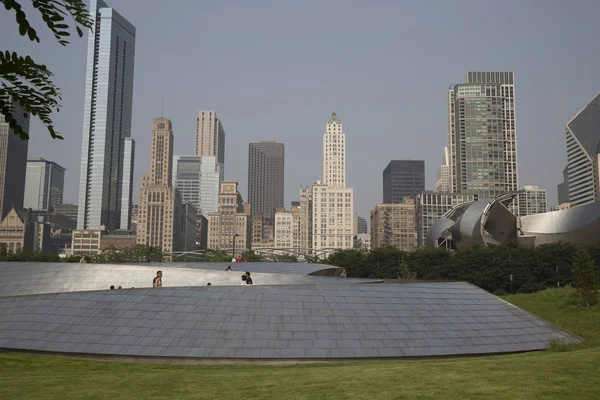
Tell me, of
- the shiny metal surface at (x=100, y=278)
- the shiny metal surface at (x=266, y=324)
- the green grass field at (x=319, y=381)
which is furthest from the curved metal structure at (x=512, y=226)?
the green grass field at (x=319, y=381)

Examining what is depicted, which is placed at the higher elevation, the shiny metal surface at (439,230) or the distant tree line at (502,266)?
the shiny metal surface at (439,230)

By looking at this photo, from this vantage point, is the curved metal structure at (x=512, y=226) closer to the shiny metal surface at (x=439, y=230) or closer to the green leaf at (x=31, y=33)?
the shiny metal surface at (x=439, y=230)

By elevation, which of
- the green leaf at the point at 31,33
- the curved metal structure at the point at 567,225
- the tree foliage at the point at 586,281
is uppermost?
the curved metal structure at the point at 567,225

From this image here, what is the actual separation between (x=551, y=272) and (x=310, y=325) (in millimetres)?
49127

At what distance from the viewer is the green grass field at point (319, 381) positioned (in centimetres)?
1162

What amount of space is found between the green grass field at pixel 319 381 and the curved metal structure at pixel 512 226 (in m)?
68.7

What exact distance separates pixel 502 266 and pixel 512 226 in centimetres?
2506

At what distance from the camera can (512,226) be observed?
84.8 meters

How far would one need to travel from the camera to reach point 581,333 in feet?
92.8

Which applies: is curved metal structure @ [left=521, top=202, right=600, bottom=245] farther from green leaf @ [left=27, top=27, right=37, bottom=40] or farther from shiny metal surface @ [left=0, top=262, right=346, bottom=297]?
green leaf @ [left=27, top=27, right=37, bottom=40]

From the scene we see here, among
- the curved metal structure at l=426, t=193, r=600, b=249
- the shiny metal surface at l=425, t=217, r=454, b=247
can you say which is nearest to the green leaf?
the curved metal structure at l=426, t=193, r=600, b=249

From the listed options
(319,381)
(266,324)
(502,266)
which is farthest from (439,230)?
(319,381)

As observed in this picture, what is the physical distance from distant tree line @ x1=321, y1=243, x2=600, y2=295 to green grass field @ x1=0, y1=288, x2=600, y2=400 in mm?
47215

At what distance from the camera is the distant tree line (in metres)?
60.8
